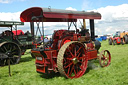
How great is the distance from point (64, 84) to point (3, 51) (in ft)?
16.3

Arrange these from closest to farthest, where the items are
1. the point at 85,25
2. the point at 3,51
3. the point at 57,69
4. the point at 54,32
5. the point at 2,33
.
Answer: the point at 57,69 → the point at 54,32 → the point at 85,25 → the point at 3,51 → the point at 2,33

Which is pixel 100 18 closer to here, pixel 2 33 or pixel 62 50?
pixel 62 50

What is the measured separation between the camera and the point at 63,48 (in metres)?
4.34

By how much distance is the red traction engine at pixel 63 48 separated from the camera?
449 cm

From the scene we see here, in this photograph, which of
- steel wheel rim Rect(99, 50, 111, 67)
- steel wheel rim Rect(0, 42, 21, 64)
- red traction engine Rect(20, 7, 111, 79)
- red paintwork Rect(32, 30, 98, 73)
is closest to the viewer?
red traction engine Rect(20, 7, 111, 79)

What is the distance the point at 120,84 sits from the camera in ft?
12.7

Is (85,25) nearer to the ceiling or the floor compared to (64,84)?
nearer to the ceiling

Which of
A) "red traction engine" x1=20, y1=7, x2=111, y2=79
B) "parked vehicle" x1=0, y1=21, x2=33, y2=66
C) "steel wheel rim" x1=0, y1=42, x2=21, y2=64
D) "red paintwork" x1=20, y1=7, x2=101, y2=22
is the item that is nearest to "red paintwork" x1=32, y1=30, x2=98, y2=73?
"red traction engine" x1=20, y1=7, x2=111, y2=79

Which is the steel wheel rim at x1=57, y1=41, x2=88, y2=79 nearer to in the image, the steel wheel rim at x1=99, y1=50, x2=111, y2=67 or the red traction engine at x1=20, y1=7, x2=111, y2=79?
the red traction engine at x1=20, y1=7, x2=111, y2=79

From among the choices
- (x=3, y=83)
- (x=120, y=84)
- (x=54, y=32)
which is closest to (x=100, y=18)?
(x=54, y=32)

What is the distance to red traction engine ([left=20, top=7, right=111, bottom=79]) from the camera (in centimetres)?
449

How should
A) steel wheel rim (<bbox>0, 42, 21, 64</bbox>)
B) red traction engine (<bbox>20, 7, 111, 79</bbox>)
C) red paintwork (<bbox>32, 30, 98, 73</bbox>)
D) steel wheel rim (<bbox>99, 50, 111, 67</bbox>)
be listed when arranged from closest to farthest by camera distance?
red traction engine (<bbox>20, 7, 111, 79</bbox>), red paintwork (<bbox>32, 30, 98, 73</bbox>), steel wheel rim (<bbox>99, 50, 111, 67</bbox>), steel wheel rim (<bbox>0, 42, 21, 64</bbox>)

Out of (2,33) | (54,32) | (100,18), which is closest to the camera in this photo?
(54,32)

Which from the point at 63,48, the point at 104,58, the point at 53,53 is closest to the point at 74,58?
the point at 63,48
